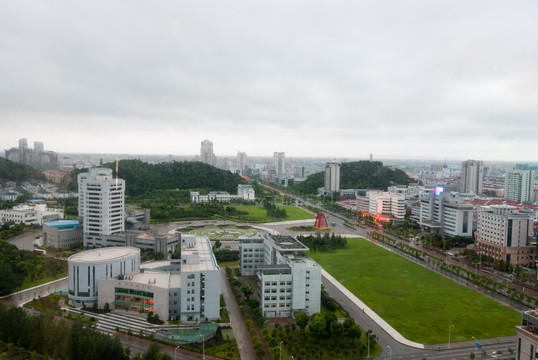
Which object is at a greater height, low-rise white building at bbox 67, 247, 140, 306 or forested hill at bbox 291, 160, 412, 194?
forested hill at bbox 291, 160, 412, 194

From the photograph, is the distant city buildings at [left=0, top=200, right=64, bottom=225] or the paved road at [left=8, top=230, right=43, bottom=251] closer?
the paved road at [left=8, top=230, right=43, bottom=251]

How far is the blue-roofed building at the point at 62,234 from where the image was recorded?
18031 millimetres

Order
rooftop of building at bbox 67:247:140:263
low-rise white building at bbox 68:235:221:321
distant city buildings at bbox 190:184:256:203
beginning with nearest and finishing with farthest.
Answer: low-rise white building at bbox 68:235:221:321 < rooftop of building at bbox 67:247:140:263 < distant city buildings at bbox 190:184:256:203

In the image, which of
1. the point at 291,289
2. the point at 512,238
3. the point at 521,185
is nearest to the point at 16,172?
the point at 291,289

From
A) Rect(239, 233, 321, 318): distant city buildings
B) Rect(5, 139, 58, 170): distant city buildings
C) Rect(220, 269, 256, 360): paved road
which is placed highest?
Rect(5, 139, 58, 170): distant city buildings

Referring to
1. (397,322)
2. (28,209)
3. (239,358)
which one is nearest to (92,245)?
(28,209)

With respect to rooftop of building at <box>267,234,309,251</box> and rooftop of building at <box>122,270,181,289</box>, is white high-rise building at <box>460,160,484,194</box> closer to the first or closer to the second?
rooftop of building at <box>267,234,309,251</box>

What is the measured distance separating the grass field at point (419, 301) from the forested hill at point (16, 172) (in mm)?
27298

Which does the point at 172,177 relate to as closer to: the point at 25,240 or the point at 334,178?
the point at 334,178

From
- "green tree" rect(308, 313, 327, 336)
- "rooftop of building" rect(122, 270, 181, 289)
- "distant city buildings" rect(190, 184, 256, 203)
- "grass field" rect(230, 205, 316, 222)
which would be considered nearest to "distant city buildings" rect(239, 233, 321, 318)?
"green tree" rect(308, 313, 327, 336)

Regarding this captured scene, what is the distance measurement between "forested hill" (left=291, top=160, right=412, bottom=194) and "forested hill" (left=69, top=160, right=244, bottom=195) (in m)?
8.27

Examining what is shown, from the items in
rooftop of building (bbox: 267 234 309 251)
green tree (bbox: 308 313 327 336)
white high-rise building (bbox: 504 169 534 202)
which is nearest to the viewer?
green tree (bbox: 308 313 327 336)

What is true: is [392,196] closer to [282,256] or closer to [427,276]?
[427,276]

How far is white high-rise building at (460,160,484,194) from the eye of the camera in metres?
39.9
